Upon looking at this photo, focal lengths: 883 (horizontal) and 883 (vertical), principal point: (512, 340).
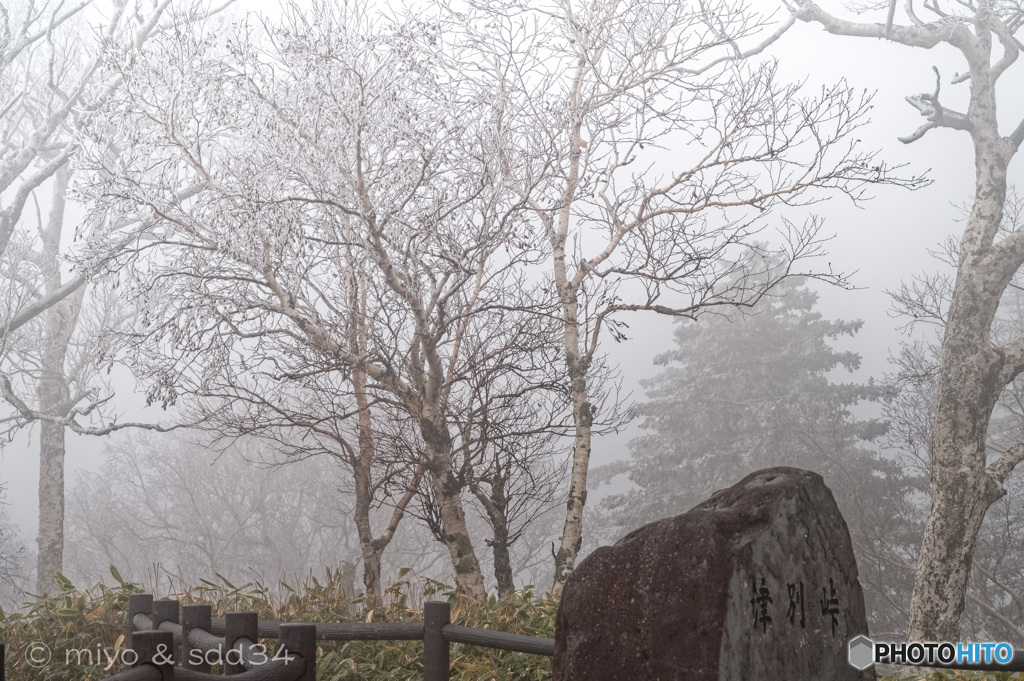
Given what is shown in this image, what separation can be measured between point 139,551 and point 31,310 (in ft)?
15.0

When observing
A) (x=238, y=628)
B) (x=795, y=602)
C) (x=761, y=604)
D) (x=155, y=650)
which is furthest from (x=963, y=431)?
(x=155, y=650)

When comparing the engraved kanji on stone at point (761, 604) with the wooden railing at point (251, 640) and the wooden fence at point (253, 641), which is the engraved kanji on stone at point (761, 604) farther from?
the wooden fence at point (253, 641)

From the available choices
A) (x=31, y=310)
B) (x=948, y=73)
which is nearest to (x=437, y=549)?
(x=31, y=310)

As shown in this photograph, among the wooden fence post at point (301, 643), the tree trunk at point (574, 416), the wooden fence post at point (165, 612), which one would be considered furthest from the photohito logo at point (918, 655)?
the tree trunk at point (574, 416)

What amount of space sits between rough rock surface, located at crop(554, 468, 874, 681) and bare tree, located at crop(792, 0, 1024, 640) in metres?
4.19

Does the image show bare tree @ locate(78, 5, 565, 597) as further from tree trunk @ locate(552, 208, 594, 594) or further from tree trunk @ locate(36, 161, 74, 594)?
tree trunk @ locate(36, 161, 74, 594)

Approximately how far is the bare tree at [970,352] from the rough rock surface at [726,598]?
13.7 ft

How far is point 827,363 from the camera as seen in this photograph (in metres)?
9.95

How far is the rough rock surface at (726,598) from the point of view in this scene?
1.71 metres

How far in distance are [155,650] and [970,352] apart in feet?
18.7

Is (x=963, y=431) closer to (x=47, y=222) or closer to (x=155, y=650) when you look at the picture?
(x=155, y=650)

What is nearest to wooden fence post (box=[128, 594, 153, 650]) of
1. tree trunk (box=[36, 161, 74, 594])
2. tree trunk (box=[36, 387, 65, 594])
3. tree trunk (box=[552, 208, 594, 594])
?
tree trunk (box=[552, 208, 594, 594])

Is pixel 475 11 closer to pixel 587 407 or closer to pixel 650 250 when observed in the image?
pixel 650 250

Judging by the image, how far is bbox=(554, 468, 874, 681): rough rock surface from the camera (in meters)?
1.71
